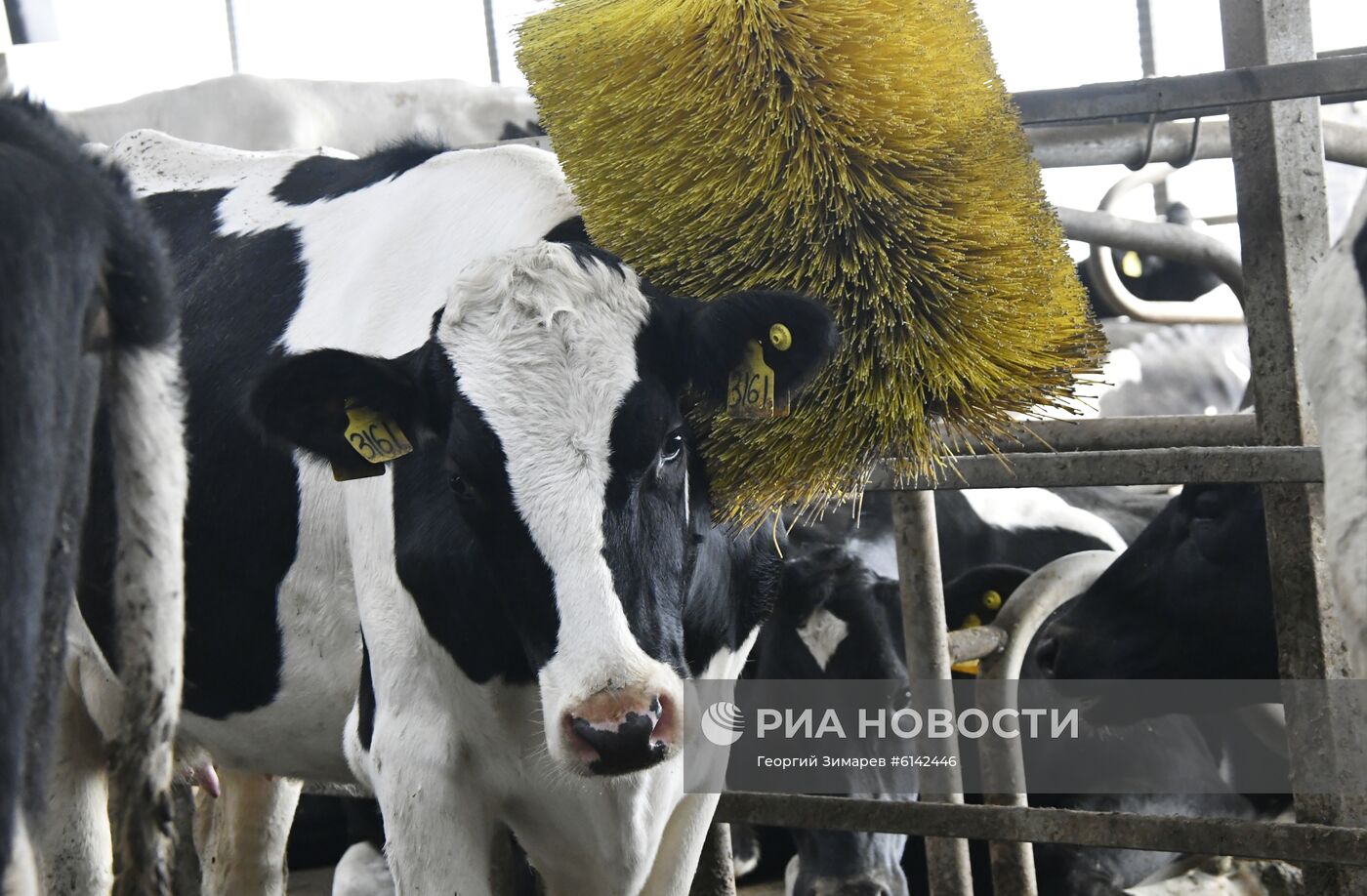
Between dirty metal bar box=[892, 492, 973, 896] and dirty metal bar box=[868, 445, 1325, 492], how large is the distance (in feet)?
1.15

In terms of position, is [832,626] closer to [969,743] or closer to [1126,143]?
[969,743]

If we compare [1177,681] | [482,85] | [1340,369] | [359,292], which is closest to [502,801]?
[359,292]

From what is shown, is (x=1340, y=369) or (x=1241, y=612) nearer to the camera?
(x=1340, y=369)

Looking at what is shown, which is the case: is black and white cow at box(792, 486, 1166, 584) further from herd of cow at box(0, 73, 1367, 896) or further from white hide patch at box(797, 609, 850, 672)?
herd of cow at box(0, 73, 1367, 896)

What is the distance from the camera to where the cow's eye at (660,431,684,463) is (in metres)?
2.02

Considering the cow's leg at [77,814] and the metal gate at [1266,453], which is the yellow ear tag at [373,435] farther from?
the metal gate at [1266,453]

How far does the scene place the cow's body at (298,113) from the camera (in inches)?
185

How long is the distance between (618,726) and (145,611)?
63 cm

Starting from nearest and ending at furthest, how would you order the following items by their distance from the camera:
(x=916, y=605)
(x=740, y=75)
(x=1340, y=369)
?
(x=1340, y=369) < (x=740, y=75) < (x=916, y=605)

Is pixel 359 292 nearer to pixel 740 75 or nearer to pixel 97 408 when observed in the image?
pixel 740 75

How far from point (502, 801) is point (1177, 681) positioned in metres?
1.72

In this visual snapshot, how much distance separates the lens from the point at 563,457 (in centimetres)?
190

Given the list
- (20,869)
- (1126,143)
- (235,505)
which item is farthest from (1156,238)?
(20,869)

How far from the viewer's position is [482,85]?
16.0 ft
